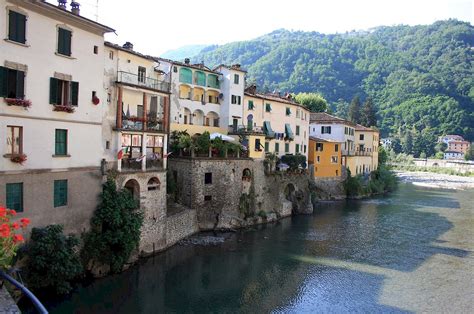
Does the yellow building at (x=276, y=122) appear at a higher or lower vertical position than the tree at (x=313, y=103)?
lower

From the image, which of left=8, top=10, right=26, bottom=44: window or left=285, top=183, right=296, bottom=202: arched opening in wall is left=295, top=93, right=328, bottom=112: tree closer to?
left=285, top=183, right=296, bottom=202: arched opening in wall

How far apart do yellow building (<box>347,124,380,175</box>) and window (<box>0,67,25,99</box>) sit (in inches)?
2296

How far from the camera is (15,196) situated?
2044 cm

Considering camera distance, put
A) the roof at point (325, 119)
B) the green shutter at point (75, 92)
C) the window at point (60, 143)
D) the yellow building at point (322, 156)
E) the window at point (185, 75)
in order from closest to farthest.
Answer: the window at point (60, 143) < the green shutter at point (75, 92) < the window at point (185, 75) < the yellow building at point (322, 156) < the roof at point (325, 119)

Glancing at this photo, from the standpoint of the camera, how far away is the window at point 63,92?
22266 millimetres

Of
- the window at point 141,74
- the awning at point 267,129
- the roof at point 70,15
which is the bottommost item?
the awning at point 267,129

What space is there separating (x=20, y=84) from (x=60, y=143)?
3.92 meters

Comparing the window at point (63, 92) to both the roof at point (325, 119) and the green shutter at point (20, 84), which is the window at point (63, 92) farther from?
the roof at point (325, 119)

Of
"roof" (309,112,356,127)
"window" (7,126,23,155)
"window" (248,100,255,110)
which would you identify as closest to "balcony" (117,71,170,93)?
"window" (7,126,23,155)

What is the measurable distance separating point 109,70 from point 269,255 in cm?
1803

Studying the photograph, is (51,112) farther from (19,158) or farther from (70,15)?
(70,15)

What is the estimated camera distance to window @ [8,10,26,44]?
782 inches

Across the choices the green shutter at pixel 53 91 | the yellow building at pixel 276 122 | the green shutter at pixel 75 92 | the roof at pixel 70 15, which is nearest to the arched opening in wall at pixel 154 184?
the green shutter at pixel 75 92

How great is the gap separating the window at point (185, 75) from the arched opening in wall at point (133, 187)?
1523cm
